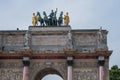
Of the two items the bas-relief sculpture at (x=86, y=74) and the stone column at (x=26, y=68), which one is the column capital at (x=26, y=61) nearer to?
the stone column at (x=26, y=68)

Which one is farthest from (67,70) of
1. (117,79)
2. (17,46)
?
(117,79)

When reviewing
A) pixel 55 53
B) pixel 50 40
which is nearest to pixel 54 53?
pixel 55 53

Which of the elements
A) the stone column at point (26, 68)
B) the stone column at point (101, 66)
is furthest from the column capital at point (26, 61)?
the stone column at point (101, 66)

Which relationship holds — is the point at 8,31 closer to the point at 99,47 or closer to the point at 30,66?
the point at 30,66

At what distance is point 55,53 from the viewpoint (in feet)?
99.6

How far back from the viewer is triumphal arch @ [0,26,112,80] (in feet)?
98.7

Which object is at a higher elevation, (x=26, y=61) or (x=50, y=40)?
(x=50, y=40)

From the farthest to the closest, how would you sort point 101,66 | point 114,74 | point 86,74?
point 114,74
point 86,74
point 101,66

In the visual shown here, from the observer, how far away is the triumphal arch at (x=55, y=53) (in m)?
30.1

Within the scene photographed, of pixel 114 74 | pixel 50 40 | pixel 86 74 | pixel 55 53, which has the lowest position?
pixel 86 74

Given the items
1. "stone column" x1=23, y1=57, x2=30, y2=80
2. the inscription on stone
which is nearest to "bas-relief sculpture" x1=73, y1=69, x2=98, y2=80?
the inscription on stone

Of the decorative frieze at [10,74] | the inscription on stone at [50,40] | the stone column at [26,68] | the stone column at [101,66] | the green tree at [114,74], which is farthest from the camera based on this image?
the green tree at [114,74]

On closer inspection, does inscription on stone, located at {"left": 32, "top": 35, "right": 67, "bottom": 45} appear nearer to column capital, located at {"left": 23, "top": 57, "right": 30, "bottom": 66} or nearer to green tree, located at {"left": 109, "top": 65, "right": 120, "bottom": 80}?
column capital, located at {"left": 23, "top": 57, "right": 30, "bottom": 66}

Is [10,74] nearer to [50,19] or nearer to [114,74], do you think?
[50,19]
